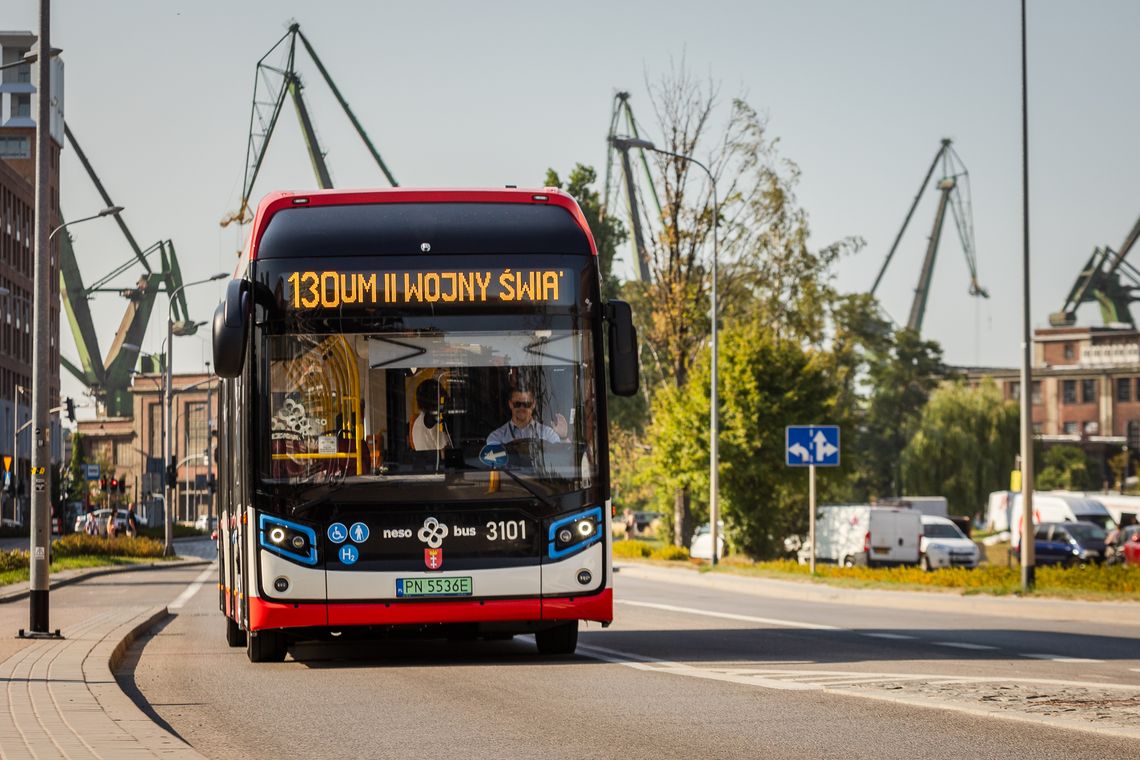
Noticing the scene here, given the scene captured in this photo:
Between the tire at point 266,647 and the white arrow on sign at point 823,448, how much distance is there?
20.0 m

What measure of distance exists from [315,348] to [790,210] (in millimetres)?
53172

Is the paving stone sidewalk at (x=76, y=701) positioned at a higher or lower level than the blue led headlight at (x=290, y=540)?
lower

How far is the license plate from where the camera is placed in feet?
42.8

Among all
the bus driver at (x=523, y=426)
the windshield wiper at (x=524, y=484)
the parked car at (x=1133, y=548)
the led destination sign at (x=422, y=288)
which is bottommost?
the parked car at (x=1133, y=548)

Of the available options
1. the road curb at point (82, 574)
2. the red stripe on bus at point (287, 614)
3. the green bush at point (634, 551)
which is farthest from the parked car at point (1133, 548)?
the red stripe on bus at point (287, 614)

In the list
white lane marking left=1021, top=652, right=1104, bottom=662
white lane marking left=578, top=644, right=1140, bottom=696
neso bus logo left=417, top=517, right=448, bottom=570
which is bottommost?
white lane marking left=1021, top=652, right=1104, bottom=662

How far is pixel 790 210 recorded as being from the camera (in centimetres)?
6506

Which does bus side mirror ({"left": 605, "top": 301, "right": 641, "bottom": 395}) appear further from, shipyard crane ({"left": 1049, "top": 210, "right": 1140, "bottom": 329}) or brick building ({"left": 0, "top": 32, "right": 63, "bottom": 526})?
shipyard crane ({"left": 1049, "top": 210, "right": 1140, "bottom": 329})

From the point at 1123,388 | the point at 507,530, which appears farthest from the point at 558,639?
the point at 1123,388

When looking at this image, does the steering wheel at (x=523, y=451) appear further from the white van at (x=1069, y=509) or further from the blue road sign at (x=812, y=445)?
the white van at (x=1069, y=509)

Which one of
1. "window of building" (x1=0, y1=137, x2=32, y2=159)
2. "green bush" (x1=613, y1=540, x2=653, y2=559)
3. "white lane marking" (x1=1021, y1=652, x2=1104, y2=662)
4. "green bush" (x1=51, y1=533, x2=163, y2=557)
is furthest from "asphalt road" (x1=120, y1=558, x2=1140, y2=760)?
"window of building" (x1=0, y1=137, x2=32, y2=159)

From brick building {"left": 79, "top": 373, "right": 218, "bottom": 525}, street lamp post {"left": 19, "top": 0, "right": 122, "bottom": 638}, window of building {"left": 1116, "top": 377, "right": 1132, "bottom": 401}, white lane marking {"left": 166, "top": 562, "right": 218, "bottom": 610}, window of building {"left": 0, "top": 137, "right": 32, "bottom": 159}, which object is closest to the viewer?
street lamp post {"left": 19, "top": 0, "right": 122, "bottom": 638}

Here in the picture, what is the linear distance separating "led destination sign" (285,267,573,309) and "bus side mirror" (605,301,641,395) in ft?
1.57

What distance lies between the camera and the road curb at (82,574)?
95.7 feet
